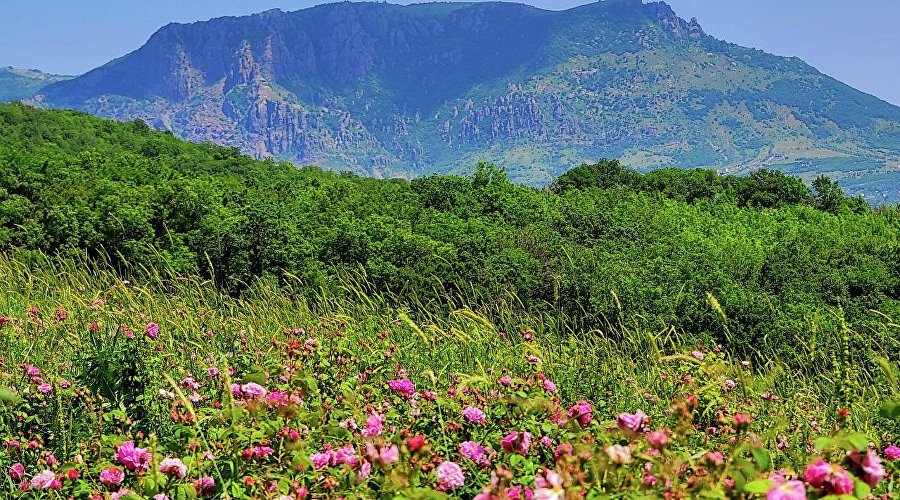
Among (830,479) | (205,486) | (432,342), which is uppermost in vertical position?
(830,479)

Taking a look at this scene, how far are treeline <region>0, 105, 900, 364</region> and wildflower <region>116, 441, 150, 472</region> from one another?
4171 millimetres

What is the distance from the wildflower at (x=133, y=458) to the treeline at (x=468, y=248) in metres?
4.17

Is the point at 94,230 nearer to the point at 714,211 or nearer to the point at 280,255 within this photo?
the point at 280,255

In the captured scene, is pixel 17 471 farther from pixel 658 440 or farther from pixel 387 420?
pixel 658 440

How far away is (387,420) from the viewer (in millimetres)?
2926

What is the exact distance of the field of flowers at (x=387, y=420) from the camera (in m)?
1.89

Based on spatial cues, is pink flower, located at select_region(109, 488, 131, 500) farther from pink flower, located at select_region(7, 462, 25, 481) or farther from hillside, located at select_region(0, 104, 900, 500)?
pink flower, located at select_region(7, 462, 25, 481)

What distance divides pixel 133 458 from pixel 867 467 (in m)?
1.80

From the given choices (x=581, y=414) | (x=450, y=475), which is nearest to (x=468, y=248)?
(x=581, y=414)

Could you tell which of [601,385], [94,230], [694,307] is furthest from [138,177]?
[601,385]

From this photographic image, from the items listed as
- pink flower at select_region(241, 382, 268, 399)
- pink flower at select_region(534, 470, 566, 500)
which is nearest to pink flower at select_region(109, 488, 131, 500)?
pink flower at select_region(241, 382, 268, 399)

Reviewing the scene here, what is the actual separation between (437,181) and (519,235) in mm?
3242

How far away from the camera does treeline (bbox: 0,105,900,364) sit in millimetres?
7168

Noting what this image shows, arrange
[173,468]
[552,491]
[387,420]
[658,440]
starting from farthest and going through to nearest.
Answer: [387,420]
[173,468]
[658,440]
[552,491]
